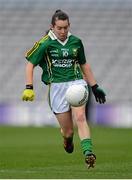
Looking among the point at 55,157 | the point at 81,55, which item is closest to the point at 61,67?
the point at 81,55

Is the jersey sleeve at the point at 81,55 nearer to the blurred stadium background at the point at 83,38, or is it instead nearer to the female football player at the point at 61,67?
the female football player at the point at 61,67

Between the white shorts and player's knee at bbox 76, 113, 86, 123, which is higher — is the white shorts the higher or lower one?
the higher one

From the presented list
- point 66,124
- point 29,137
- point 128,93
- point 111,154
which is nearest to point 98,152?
point 111,154

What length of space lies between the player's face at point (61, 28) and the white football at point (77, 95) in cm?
68

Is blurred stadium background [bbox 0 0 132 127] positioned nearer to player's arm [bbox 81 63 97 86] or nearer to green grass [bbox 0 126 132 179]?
green grass [bbox 0 126 132 179]

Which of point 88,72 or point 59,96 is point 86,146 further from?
point 88,72

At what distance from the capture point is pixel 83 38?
111 feet

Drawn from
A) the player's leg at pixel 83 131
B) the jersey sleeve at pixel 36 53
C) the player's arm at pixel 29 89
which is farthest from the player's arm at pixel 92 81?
the player's arm at pixel 29 89

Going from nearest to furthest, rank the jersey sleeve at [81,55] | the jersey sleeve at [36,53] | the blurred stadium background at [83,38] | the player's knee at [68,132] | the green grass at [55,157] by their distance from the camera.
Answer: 1. the green grass at [55,157]
2. the jersey sleeve at [36,53]
3. the jersey sleeve at [81,55]
4. the player's knee at [68,132]
5. the blurred stadium background at [83,38]

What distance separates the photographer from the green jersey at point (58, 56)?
10086 mm

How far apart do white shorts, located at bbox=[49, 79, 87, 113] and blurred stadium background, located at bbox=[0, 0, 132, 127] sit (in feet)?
57.3

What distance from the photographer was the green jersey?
33.1 ft

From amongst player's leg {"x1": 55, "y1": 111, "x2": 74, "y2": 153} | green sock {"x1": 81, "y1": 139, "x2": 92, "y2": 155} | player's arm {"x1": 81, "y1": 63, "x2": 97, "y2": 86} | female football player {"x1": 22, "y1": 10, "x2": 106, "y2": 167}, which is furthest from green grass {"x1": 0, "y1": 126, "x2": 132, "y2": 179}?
player's arm {"x1": 81, "y1": 63, "x2": 97, "y2": 86}

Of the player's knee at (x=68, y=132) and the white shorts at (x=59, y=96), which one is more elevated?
the white shorts at (x=59, y=96)
